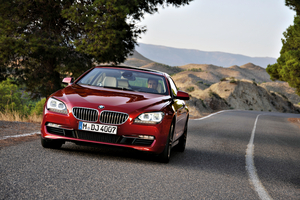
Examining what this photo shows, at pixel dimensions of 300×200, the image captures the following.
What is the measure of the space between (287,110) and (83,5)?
178 ft

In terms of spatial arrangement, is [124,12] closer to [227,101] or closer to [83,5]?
[83,5]

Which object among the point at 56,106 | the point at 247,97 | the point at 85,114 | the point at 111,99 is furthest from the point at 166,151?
the point at 247,97

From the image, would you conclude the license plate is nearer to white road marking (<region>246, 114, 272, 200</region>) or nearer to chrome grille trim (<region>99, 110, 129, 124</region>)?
chrome grille trim (<region>99, 110, 129, 124</region>)

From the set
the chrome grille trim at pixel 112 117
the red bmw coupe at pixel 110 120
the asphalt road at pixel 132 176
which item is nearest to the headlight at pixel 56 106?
the red bmw coupe at pixel 110 120

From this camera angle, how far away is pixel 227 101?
174ft

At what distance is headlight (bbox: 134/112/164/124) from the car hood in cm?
10

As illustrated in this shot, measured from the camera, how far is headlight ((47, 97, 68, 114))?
19.8ft

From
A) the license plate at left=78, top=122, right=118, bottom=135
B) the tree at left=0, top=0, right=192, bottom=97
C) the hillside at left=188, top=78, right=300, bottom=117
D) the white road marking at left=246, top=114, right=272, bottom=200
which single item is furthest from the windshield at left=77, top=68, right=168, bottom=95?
the hillside at left=188, top=78, right=300, bottom=117

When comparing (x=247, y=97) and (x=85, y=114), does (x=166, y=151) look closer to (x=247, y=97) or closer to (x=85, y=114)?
(x=85, y=114)

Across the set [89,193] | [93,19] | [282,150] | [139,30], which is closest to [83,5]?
[93,19]

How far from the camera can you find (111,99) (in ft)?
20.3

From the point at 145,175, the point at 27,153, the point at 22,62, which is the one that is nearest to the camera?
the point at 145,175

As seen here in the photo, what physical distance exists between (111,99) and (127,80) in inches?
52.0

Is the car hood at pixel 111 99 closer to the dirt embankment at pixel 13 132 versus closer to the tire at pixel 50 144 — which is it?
the tire at pixel 50 144
